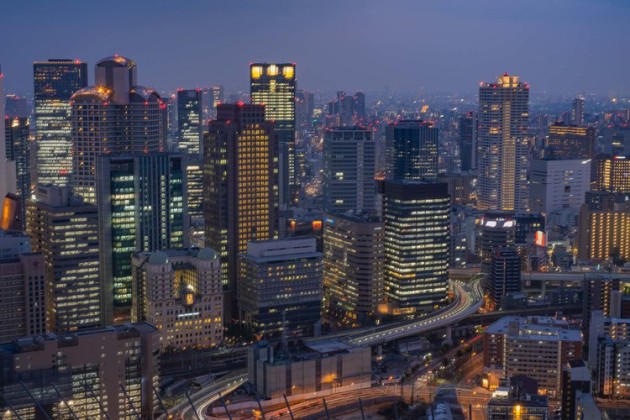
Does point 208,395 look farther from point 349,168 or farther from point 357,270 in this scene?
point 349,168

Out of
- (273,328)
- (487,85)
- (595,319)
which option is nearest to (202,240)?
(273,328)

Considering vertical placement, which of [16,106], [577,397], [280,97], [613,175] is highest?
[280,97]

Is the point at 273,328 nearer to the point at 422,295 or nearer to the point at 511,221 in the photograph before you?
the point at 422,295

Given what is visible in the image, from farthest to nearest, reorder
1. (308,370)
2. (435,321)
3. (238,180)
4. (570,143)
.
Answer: (570,143)
(238,180)
(435,321)
(308,370)

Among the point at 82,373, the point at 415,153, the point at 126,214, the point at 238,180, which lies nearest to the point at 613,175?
the point at 415,153

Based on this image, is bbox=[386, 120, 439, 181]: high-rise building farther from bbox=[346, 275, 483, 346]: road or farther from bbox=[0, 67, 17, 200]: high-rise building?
bbox=[0, 67, 17, 200]: high-rise building

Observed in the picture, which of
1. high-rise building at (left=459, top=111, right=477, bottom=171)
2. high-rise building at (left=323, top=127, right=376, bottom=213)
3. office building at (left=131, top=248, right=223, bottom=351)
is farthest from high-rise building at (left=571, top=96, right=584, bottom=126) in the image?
office building at (left=131, top=248, right=223, bottom=351)

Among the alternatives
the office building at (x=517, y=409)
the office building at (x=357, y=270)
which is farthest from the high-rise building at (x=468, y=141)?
the office building at (x=517, y=409)
